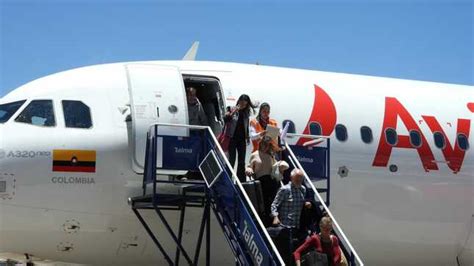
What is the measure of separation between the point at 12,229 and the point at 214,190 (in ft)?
10.4

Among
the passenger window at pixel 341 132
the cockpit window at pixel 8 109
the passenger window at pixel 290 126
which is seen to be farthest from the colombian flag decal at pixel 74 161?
the passenger window at pixel 341 132

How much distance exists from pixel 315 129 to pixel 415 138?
7.35 feet

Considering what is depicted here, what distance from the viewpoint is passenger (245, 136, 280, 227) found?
34.6ft

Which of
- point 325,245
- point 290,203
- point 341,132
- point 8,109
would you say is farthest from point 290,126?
point 8,109

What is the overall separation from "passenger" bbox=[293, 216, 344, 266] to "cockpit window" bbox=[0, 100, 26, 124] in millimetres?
5211

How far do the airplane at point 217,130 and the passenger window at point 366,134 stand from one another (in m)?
0.02

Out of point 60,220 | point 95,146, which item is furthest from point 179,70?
point 60,220

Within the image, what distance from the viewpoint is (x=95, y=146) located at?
11.2 metres

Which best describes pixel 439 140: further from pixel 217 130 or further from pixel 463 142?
pixel 217 130

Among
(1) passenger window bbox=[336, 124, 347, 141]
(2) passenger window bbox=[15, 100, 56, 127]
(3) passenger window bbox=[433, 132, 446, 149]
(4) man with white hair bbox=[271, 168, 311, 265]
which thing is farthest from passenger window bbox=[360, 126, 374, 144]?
(2) passenger window bbox=[15, 100, 56, 127]

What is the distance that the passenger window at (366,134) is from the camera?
43.4 ft

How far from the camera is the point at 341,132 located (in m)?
13.1

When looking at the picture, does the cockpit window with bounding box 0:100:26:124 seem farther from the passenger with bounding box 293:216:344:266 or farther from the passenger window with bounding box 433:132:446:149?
the passenger window with bounding box 433:132:446:149

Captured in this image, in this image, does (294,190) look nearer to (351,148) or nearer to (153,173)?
(153,173)
